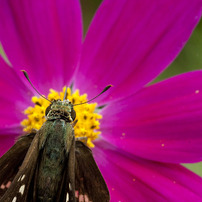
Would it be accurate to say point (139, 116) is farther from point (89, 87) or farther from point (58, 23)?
point (58, 23)

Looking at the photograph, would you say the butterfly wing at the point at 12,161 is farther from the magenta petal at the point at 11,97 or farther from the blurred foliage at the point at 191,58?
the blurred foliage at the point at 191,58

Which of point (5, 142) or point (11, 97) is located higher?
point (11, 97)

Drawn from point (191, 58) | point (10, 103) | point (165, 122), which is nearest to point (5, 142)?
point (10, 103)

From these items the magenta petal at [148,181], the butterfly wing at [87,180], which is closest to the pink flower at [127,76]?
the magenta petal at [148,181]

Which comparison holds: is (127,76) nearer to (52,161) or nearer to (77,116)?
(77,116)

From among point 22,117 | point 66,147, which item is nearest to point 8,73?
point 22,117

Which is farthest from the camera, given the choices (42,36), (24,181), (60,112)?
(42,36)

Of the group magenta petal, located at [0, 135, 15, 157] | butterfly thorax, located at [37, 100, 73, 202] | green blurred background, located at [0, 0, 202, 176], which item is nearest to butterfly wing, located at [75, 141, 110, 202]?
butterfly thorax, located at [37, 100, 73, 202]
